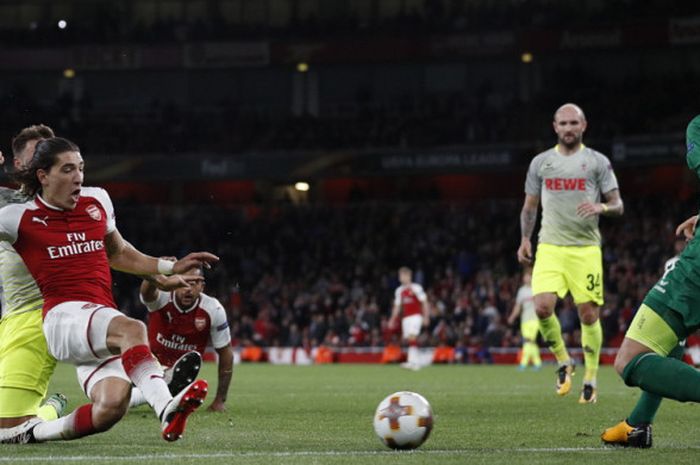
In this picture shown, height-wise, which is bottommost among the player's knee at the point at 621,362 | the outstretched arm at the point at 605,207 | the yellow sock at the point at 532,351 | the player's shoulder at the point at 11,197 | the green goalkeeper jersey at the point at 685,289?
the yellow sock at the point at 532,351

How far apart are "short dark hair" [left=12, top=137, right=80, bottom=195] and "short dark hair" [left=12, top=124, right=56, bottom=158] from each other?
3.40 ft

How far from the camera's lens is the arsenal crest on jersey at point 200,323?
11547mm

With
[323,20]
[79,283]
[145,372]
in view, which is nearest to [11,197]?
[79,283]

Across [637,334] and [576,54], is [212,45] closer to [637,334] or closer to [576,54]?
[576,54]

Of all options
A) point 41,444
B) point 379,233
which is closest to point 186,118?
point 379,233

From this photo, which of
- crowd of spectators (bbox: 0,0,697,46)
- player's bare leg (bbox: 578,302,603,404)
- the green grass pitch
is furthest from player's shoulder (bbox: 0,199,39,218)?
crowd of spectators (bbox: 0,0,697,46)

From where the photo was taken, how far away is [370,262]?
35656mm

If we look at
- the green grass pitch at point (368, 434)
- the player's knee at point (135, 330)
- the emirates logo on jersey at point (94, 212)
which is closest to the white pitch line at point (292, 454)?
the green grass pitch at point (368, 434)

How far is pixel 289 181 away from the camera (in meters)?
42.1

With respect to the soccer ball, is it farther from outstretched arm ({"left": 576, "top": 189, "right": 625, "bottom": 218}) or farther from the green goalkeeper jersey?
outstretched arm ({"left": 576, "top": 189, "right": 625, "bottom": 218})

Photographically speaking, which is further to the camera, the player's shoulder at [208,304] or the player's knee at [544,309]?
the player's knee at [544,309]

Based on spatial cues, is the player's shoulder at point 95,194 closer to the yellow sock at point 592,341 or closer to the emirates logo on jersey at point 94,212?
the emirates logo on jersey at point 94,212

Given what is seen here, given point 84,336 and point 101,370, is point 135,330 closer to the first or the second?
point 84,336

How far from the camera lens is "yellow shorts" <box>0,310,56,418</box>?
7734 millimetres
